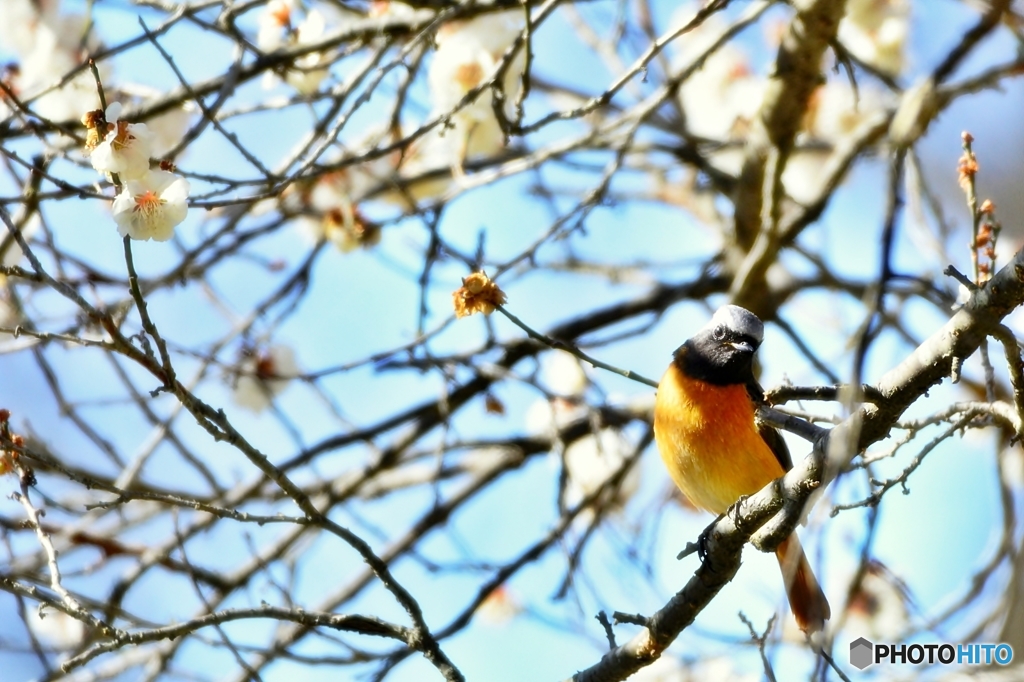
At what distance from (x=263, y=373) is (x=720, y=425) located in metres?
2.18

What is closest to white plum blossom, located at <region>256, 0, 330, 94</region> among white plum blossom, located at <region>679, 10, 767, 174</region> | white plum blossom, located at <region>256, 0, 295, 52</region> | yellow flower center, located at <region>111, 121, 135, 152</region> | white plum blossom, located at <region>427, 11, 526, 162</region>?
white plum blossom, located at <region>256, 0, 295, 52</region>

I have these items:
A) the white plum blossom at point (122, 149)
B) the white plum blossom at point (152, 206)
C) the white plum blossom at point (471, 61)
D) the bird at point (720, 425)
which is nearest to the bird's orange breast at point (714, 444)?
the bird at point (720, 425)

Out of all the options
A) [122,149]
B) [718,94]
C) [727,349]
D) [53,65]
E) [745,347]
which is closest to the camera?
[122,149]

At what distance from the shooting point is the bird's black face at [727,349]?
13.7 feet

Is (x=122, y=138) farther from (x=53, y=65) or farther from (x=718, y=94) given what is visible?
(x=718, y=94)

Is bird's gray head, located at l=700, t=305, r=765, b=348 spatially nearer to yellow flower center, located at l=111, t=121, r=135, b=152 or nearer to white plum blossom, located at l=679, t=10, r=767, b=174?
white plum blossom, located at l=679, t=10, r=767, b=174

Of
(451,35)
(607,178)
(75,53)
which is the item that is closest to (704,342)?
(607,178)

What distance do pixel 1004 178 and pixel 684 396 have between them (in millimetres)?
3818

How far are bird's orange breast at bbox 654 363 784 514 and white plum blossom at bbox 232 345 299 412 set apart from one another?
73.1 inches

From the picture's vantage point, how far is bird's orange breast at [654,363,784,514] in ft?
13.6

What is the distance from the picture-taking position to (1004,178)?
6.86 metres

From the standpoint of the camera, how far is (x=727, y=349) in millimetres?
4266

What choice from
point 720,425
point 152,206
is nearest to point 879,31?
point 720,425

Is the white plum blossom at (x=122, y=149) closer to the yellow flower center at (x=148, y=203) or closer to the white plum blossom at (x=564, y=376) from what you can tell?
the yellow flower center at (x=148, y=203)
